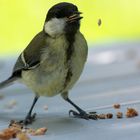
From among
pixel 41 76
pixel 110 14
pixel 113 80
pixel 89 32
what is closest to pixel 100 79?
pixel 113 80

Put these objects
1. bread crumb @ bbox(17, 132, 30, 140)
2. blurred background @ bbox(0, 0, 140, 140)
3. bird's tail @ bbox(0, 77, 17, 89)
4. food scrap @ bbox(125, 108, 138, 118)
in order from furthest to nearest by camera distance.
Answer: bird's tail @ bbox(0, 77, 17, 89), food scrap @ bbox(125, 108, 138, 118), blurred background @ bbox(0, 0, 140, 140), bread crumb @ bbox(17, 132, 30, 140)

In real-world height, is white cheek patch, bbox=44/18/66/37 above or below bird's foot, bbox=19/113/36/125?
above

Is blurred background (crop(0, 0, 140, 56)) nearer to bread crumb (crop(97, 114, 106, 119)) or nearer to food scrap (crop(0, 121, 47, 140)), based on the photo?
bread crumb (crop(97, 114, 106, 119))

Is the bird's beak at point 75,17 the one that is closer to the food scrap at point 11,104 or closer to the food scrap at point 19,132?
the food scrap at point 19,132

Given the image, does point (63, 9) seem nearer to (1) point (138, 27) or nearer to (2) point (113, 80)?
(2) point (113, 80)

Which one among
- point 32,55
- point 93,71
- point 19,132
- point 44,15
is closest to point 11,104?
point 32,55

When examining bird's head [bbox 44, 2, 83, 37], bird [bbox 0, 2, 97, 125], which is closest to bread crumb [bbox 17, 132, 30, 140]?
bird [bbox 0, 2, 97, 125]

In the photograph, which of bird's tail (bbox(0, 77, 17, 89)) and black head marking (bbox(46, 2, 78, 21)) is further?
bird's tail (bbox(0, 77, 17, 89))

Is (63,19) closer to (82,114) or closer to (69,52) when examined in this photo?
(69,52)

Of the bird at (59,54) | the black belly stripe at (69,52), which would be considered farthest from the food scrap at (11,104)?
the black belly stripe at (69,52)
